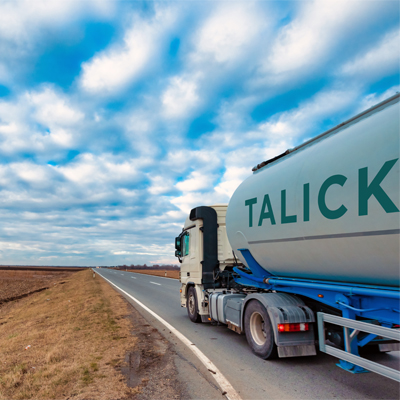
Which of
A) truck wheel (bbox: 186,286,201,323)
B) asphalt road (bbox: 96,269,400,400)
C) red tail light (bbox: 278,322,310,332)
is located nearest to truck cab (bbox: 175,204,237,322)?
truck wheel (bbox: 186,286,201,323)

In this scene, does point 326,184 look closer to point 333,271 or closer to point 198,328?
point 333,271

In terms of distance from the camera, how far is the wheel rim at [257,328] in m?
6.11

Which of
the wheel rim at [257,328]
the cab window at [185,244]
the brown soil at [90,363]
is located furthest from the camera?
the cab window at [185,244]

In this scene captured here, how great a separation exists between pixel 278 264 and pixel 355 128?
2702 mm

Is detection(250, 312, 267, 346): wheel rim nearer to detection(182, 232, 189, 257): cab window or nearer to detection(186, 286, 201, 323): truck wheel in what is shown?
detection(186, 286, 201, 323): truck wheel

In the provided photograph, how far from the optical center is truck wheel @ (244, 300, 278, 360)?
5.62m

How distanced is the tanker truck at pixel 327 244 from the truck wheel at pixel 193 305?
76.3 inches

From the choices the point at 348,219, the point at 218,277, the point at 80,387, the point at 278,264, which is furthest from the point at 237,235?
the point at 80,387

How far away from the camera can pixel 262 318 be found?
6.09 meters

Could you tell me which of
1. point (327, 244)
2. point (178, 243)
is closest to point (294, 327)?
point (327, 244)

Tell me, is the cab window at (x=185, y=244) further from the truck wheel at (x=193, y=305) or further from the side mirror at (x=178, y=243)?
the truck wheel at (x=193, y=305)

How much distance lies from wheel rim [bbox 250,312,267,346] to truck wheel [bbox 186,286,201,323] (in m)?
Result: 3.18

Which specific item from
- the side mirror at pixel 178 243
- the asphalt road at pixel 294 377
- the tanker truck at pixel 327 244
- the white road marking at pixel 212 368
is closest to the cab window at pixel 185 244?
the side mirror at pixel 178 243

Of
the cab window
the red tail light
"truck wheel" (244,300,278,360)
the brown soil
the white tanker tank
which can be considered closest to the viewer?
the white tanker tank
